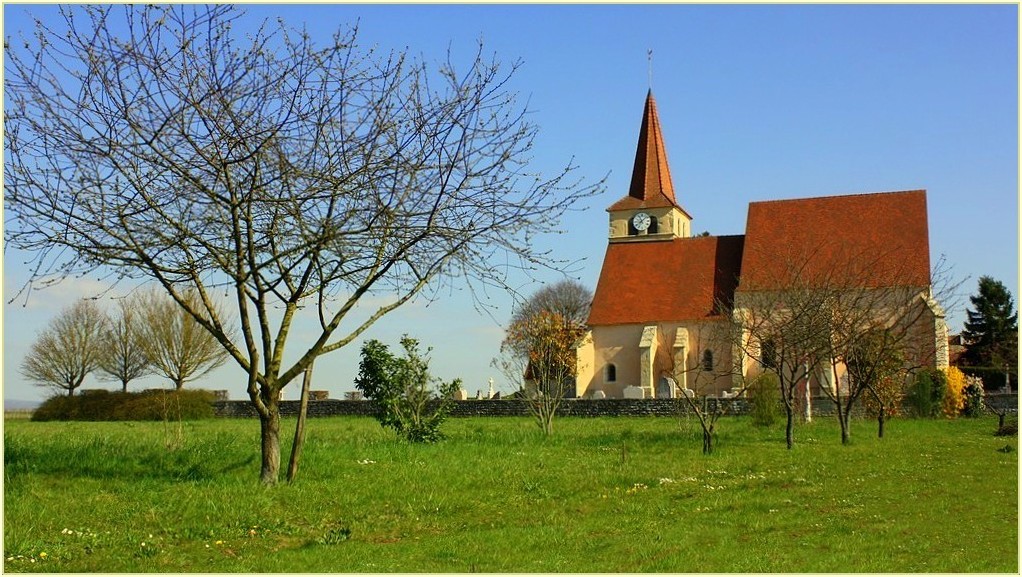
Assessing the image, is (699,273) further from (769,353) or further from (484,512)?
(484,512)

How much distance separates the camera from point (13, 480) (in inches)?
467

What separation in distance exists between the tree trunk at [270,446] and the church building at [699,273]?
34329mm

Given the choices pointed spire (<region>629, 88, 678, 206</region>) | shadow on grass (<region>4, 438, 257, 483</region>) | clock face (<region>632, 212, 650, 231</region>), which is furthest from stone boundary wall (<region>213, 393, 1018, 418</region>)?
pointed spire (<region>629, 88, 678, 206</region>)

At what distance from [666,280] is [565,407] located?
54.9 feet

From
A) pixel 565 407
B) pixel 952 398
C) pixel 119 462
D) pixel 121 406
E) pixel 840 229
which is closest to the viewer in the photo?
pixel 119 462

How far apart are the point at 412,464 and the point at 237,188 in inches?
194

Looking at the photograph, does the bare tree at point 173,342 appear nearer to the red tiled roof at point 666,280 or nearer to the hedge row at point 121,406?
the hedge row at point 121,406

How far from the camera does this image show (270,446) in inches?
510

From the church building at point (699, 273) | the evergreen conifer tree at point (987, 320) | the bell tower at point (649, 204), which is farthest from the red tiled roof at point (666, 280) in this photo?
the evergreen conifer tree at point (987, 320)

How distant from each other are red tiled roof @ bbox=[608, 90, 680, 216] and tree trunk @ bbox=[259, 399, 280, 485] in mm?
50991

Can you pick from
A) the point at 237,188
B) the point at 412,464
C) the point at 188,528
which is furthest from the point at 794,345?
the point at 188,528

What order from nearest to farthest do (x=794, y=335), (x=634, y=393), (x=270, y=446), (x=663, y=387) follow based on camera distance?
(x=270, y=446), (x=794, y=335), (x=634, y=393), (x=663, y=387)

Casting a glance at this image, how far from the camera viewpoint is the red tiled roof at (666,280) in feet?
174

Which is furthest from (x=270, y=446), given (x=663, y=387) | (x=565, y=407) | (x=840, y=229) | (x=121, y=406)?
(x=840, y=229)
